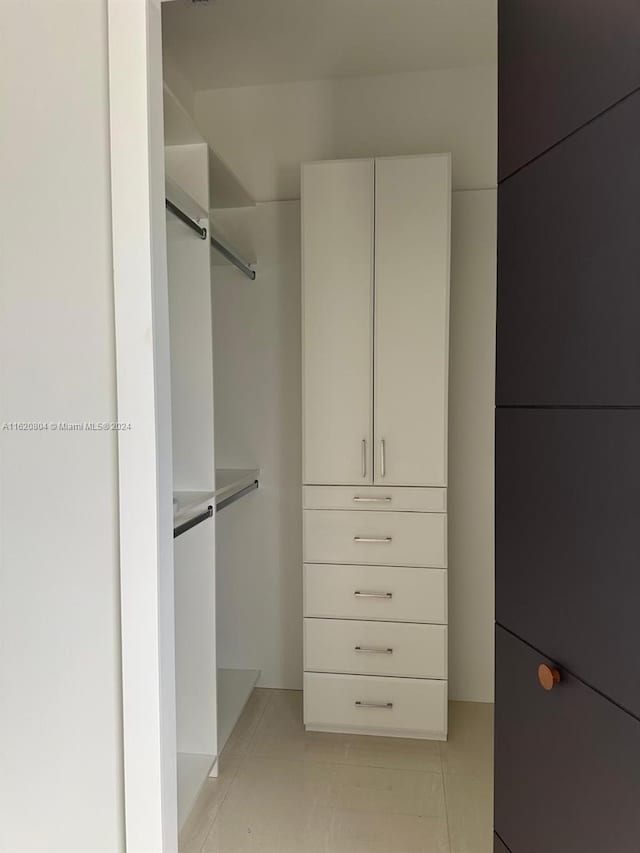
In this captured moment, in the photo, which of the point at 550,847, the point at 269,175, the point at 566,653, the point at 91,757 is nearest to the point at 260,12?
the point at 269,175

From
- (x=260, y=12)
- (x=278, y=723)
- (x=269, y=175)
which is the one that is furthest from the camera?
(x=269, y=175)

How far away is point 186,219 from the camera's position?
69.3 inches

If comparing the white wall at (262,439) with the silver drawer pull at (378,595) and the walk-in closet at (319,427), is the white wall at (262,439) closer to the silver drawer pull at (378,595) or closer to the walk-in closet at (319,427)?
the walk-in closet at (319,427)

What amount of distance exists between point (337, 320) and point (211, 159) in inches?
29.1

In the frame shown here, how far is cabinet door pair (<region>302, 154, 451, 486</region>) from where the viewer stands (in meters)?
2.13

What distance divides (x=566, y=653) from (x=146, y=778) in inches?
35.5

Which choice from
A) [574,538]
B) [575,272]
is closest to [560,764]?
[574,538]

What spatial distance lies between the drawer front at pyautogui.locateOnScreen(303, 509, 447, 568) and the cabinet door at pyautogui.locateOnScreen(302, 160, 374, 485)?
0.16 metres

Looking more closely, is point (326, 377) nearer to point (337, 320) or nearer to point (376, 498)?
point (337, 320)

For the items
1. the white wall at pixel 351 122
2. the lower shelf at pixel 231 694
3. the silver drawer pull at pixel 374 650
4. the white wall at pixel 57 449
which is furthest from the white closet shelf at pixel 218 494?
the white wall at pixel 351 122

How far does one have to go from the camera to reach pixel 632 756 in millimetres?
835

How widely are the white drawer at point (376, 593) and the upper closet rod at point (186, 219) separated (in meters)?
1.33

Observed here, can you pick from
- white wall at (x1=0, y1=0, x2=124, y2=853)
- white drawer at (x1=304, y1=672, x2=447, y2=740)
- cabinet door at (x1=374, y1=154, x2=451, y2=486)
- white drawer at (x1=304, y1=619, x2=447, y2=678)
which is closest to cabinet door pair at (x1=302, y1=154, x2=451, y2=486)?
cabinet door at (x1=374, y1=154, x2=451, y2=486)

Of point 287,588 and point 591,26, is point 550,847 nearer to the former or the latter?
point 591,26
